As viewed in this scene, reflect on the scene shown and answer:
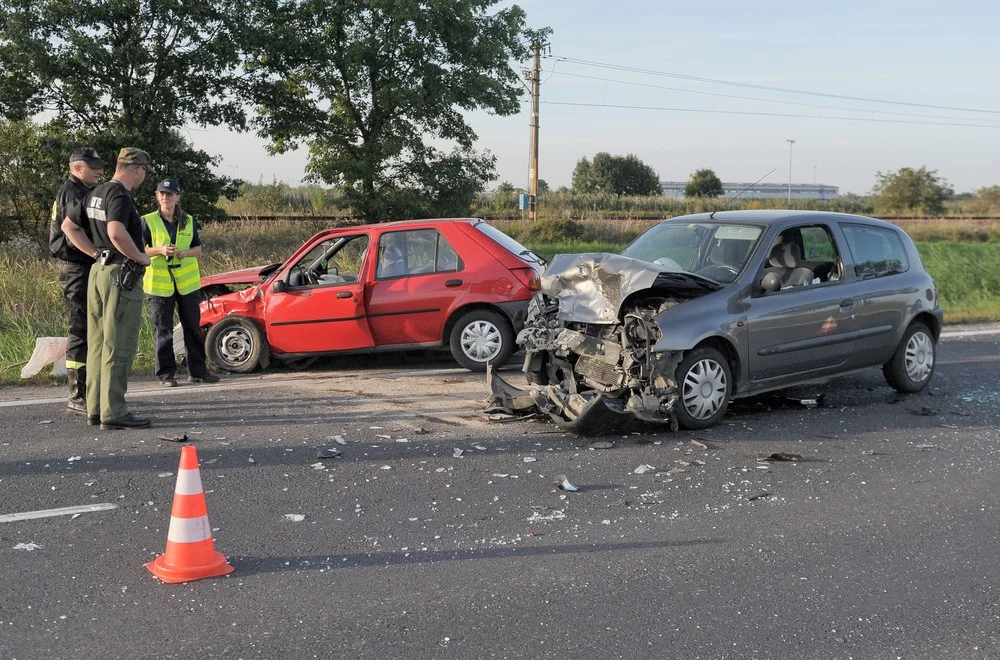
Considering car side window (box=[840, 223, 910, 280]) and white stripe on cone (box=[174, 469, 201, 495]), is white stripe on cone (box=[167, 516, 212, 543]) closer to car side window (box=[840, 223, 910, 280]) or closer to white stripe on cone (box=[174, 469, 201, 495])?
white stripe on cone (box=[174, 469, 201, 495])

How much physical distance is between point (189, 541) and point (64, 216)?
3.93m

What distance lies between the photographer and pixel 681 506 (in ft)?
16.9

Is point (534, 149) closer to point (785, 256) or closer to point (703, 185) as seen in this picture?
point (703, 185)

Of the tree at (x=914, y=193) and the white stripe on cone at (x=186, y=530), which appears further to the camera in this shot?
the tree at (x=914, y=193)

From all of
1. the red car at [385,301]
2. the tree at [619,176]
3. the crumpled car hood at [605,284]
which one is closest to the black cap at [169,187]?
the red car at [385,301]

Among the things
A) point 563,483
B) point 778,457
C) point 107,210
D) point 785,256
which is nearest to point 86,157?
point 107,210

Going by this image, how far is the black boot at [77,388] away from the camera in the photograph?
7.30m

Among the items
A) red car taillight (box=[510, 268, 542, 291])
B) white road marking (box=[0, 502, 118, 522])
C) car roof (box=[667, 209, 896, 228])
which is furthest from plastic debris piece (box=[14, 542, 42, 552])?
car roof (box=[667, 209, 896, 228])

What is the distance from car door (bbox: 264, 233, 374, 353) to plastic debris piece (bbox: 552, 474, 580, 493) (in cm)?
392

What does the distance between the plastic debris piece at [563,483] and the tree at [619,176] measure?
2336 inches

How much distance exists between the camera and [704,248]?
766cm

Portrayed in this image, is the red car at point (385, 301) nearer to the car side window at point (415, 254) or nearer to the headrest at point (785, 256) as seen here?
the car side window at point (415, 254)

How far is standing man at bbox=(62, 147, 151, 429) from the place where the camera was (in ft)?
21.7

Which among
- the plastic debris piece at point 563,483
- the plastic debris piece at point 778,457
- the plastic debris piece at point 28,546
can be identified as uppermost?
the plastic debris piece at point 778,457
